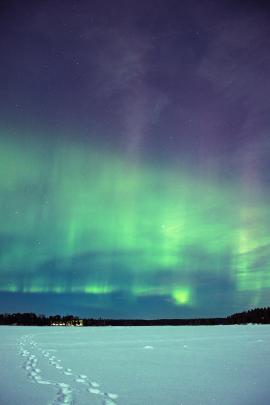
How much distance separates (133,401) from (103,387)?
175 cm

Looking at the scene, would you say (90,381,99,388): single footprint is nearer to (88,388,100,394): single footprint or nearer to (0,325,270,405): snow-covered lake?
(0,325,270,405): snow-covered lake

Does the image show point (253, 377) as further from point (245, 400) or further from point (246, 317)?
point (246, 317)

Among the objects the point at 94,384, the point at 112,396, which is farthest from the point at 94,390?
the point at 94,384

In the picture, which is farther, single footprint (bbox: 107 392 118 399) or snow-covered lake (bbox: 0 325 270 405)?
single footprint (bbox: 107 392 118 399)

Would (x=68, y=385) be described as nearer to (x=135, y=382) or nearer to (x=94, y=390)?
(x=94, y=390)

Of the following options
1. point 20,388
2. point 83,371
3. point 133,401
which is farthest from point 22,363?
point 133,401

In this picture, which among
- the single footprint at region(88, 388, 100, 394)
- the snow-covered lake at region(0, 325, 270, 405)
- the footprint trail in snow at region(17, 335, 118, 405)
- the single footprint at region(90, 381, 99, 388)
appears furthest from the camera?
the single footprint at region(90, 381, 99, 388)

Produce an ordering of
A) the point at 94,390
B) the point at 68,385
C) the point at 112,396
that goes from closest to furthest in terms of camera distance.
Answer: the point at 112,396, the point at 94,390, the point at 68,385

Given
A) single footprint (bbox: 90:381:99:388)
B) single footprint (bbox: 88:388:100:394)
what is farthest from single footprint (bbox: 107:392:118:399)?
single footprint (bbox: 90:381:99:388)

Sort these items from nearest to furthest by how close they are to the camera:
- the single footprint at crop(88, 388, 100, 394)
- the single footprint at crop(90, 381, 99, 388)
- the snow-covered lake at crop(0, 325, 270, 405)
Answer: the snow-covered lake at crop(0, 325, 270, 405) < the single footprint at crop(88, 388, 100, 394) < the single footprint at crop(90, 381, 99, 388)

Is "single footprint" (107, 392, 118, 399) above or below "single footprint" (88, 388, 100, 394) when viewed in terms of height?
below

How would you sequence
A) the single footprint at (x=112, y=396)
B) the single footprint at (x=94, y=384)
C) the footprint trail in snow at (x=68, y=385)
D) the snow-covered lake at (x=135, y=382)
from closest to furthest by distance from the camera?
the footprint trail in snow at (x=68, y=385) < the snow-covered lake at (x=135, y=382) < the single footprint at (x=112, y=396) < the single footprint at (x=94, y=384)

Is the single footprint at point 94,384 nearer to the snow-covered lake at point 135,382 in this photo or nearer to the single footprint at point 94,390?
the snow-covered lake at point 135,382

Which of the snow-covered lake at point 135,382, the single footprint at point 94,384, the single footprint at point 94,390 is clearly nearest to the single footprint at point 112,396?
the snow-covered lake at point 135,382
